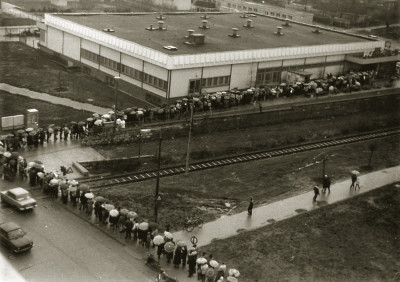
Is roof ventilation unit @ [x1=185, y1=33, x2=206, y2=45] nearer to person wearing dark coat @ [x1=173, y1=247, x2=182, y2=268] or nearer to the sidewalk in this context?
the sidewalk

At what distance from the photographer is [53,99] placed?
2382 inches

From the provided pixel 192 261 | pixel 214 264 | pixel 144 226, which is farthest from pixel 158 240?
pixel 214 264

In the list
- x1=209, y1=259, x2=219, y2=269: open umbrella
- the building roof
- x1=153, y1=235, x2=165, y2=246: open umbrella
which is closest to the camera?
x1=209, y1=259, x2=219, y2=269: open umbrella

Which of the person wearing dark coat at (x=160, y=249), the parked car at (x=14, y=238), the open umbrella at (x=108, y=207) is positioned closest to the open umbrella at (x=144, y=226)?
the person wearing dark coat at (x=160, y=249)

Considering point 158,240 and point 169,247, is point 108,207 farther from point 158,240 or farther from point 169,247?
point 169,247

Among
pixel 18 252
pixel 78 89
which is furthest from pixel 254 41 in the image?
pixel 18 252

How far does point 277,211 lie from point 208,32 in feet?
144

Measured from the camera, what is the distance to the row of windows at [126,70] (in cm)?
6175

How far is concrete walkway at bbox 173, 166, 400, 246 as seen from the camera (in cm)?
3528

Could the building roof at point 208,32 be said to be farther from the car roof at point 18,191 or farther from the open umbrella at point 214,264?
the open umbrella at point 214,264

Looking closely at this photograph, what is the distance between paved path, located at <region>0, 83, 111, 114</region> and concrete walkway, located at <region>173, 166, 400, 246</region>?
80.2 ft

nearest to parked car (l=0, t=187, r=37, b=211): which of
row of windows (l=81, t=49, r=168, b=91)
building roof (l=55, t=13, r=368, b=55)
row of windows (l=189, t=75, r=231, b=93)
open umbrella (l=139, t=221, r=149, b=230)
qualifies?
open umbrella (l=139, t=221, r=149, b=230)

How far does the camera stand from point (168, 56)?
196ft

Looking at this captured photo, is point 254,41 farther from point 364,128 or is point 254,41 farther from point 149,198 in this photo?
point 149,198
